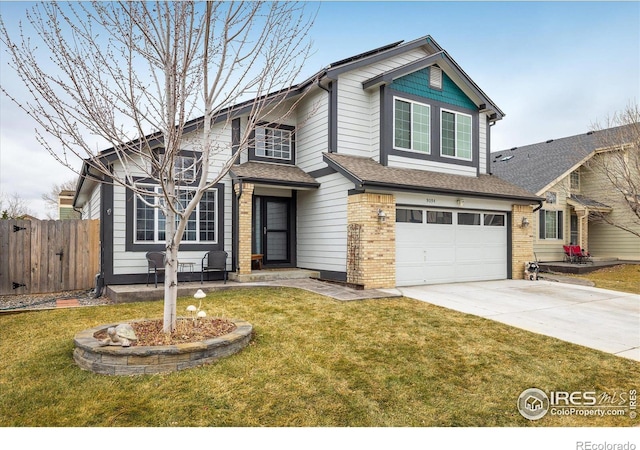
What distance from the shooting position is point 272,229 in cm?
1202

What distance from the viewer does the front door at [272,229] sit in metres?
Result: 11.7

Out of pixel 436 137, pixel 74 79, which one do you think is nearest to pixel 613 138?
pixel 436 137

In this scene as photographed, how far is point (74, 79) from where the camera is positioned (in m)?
4.28

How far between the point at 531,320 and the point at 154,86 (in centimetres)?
707

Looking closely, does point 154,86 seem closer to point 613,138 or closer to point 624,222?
point 613,138

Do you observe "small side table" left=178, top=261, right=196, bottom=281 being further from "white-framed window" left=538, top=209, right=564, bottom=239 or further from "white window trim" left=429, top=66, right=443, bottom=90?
"white-framed window" left=538, top=209, right=564, bottom=239

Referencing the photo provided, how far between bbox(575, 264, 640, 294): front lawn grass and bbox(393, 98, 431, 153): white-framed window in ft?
22.0

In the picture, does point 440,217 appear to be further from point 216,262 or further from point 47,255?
point 47,255

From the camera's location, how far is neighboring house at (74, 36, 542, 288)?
9.58m

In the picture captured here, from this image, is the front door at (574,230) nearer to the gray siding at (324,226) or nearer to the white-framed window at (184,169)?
the gray siding at (324,226)

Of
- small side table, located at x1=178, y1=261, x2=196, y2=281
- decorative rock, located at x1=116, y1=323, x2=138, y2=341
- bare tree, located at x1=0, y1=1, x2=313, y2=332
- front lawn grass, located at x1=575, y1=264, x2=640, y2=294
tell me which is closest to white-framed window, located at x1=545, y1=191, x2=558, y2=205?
front lawn grass, located at x1=575, y1=264, x2=640, y2=294

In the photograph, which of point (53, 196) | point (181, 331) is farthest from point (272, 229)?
point (53, 196)

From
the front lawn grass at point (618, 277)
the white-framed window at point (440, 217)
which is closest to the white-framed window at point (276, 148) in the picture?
the white-framed window at point (440, 217)

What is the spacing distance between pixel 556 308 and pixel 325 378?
19.9 ft
